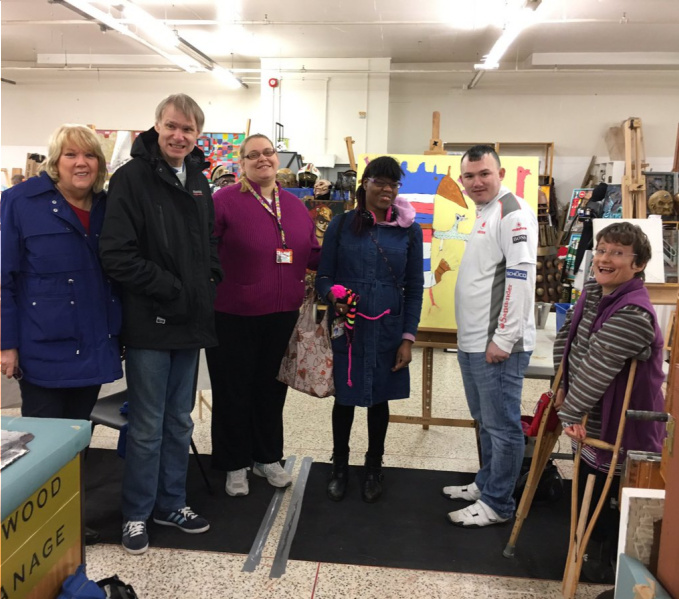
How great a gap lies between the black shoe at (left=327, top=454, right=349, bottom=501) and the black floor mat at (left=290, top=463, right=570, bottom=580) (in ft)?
0.14

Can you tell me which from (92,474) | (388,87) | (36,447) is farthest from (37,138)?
(36,447)

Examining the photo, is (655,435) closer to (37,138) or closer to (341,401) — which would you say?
(341,401)

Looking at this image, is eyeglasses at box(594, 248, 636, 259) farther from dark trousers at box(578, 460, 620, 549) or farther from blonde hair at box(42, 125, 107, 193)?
blonde hair at box(42, 125, 107, 193)

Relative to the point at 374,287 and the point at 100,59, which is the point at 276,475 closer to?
the point at 374,287

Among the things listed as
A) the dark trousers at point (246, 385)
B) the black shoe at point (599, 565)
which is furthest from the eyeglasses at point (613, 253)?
the dark trousers at point (246, 385)

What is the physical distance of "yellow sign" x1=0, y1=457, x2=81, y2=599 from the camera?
3.41 ft

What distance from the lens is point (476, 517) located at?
7.61 ft

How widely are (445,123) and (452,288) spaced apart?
6.79 meters

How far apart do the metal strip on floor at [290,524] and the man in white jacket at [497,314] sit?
26.7 inches

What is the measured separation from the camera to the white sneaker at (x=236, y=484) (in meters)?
2.53

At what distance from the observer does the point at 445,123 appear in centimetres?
921

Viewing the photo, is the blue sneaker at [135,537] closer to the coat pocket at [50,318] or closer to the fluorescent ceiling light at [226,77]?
the coat pocket at [50,318]

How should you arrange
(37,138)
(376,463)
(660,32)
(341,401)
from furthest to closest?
1. (37,138)
2. (660,32)
3. (376,463)
4. (341,401)

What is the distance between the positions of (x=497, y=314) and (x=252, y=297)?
3.30 ft
